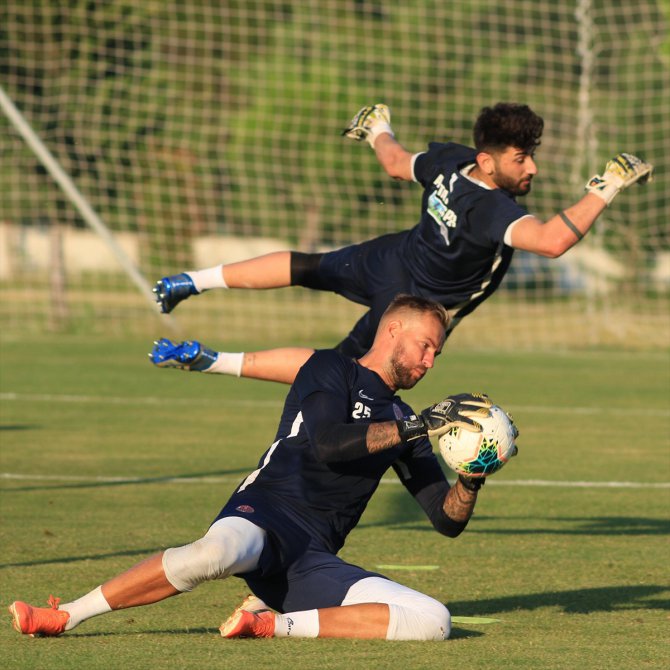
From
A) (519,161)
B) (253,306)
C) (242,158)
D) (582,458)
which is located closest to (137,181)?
(242,158)

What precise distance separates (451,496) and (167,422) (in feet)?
27.0

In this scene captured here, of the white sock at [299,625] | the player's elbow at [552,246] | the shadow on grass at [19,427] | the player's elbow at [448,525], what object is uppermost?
the player's elbow at [552,246]

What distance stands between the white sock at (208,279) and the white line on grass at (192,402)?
294 inches

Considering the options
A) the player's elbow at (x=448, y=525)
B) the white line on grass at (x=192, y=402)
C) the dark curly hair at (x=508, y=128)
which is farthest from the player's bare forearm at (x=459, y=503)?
the white line on grass at (x=192, y=402)

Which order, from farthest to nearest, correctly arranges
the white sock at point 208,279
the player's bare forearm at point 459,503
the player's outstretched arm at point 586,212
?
the white sock at point 208,279 → the player's outstretched arm at point 586,212 → the player's bare forearm at point 459,503

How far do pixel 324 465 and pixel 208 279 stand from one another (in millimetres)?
2424

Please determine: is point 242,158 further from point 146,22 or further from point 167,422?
point 167,422

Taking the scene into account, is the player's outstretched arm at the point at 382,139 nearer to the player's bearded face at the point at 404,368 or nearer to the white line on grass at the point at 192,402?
the player's bearded face at the point at 404,368

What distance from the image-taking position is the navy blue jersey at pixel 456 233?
7699mm

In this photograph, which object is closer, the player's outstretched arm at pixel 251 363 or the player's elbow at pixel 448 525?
the player's elbow at pixel 448 525

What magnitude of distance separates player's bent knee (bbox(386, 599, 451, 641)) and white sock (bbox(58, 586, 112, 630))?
3.90 ft

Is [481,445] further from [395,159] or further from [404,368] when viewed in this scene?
[395,159]

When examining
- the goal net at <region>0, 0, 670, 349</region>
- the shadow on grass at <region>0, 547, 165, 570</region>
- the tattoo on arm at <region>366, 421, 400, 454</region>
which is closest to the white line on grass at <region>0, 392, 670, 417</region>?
the goal net at <region>0, 0, 670, 349</region>

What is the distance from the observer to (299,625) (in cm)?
610
